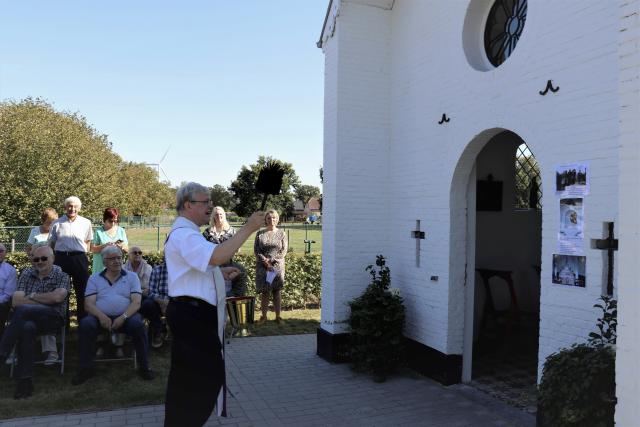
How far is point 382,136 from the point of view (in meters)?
6.36

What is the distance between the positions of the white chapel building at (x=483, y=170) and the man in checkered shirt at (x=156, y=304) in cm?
206

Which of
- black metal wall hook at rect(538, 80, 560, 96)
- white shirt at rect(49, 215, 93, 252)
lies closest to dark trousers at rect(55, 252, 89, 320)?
white shirt at rect(49, 215, 93, 252)

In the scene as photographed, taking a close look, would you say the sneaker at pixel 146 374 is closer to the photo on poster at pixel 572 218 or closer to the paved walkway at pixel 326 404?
the paved walkway at pixel 326 404

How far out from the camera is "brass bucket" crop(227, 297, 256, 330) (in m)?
7.30

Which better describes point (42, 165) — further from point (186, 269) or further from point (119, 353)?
point (186, 269)

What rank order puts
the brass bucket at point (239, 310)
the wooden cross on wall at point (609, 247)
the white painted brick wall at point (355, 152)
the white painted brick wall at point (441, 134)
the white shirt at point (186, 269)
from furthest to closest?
the brass bucket at point (239, 310)
the white painted brick wall at point (355, 152)
the white painted brick wall at point (441, 134)
the wooden cross on wall at point (609, 247)
the white shirt at point (186, 269)

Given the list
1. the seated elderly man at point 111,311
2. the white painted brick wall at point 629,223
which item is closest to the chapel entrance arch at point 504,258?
the white painted brick wall at point 629,223

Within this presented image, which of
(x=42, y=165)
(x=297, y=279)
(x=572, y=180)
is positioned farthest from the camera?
(x=42, y=165)

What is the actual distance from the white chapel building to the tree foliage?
1703cm

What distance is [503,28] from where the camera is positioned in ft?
16.7

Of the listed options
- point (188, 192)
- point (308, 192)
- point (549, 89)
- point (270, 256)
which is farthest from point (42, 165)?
point (308, 192)

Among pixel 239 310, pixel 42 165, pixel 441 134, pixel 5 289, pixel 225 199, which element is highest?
pixel 42 165

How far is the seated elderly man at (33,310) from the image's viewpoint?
495 cm

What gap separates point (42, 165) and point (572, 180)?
20348 millimetres
